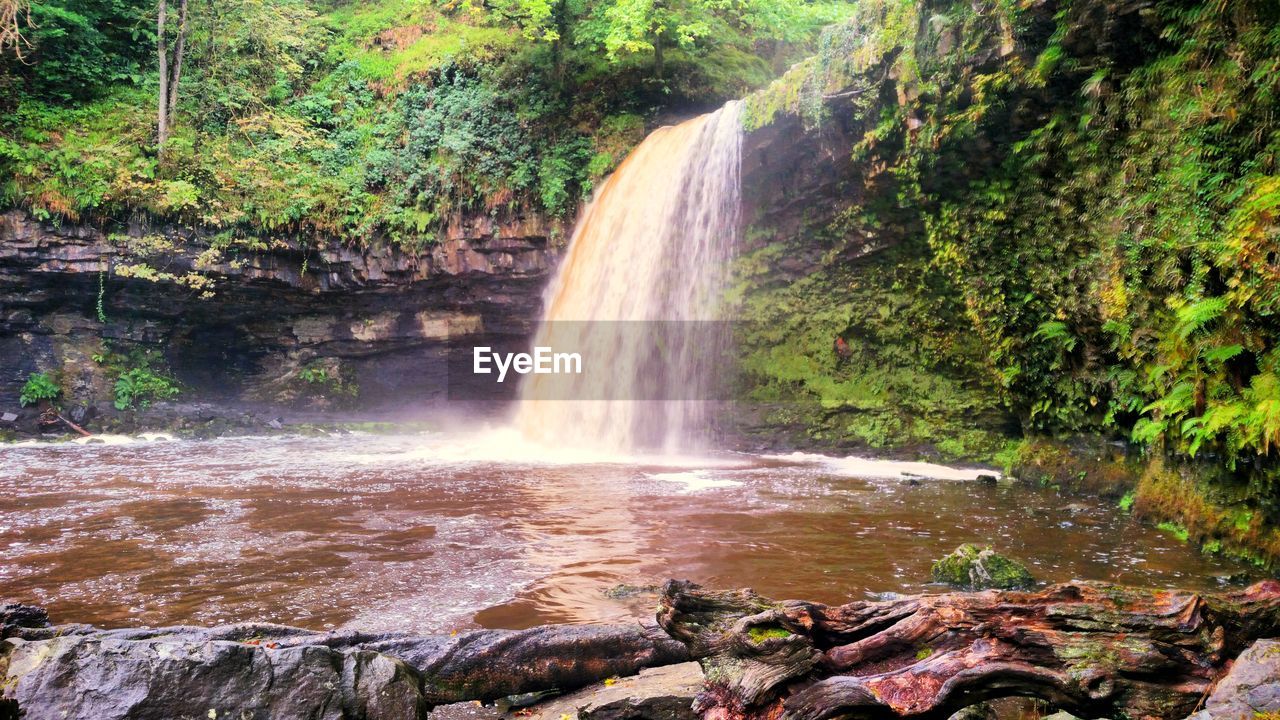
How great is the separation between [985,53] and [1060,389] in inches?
162

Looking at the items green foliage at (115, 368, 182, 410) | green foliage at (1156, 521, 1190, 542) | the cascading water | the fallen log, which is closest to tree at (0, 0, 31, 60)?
green foliage at (115, 368, 182, 410)

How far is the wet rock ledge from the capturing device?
2613mm

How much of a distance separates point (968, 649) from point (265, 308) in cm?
1694

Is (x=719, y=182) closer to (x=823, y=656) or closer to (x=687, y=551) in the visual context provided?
(x=687, y=551)

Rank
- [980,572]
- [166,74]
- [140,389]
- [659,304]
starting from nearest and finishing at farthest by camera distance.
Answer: [980,572]
[659,304]
[140,389]
[166,74]

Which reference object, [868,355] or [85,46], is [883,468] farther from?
[85,46]

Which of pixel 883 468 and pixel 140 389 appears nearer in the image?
pixel 883 468

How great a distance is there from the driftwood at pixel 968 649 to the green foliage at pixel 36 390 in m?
17.3

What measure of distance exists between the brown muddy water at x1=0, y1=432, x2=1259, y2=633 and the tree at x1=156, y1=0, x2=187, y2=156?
8.84 meters

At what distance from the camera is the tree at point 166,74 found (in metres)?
16.3

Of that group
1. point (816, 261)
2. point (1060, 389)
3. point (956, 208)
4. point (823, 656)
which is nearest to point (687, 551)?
point (823, 656)

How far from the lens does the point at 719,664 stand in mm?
3049

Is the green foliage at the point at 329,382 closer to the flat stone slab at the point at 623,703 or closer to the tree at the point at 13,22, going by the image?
the tree at the point at 13,22

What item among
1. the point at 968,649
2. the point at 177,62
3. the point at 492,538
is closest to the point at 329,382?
the point at 177,62
